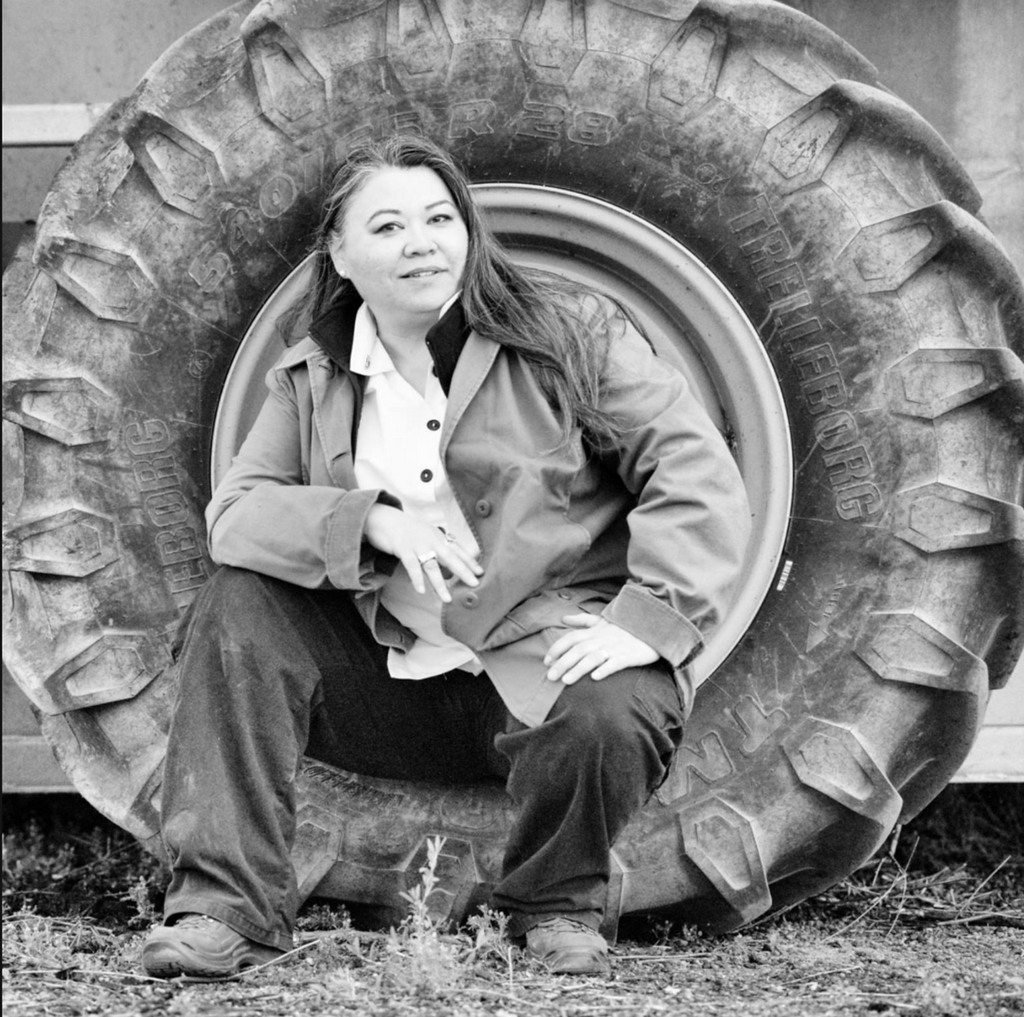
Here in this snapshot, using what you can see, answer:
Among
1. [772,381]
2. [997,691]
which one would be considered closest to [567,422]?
[772,381]

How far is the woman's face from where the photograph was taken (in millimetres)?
2205

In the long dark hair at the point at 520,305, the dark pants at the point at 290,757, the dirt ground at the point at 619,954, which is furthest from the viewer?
the long dark hair at the point at 520,305

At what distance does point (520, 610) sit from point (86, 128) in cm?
130

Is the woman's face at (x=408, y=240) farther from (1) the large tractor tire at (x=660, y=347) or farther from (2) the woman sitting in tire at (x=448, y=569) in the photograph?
(1) the large tractor tire at (x=660, y=347)

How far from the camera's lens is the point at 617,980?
2092 mm

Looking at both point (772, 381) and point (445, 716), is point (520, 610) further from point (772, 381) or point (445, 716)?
point (772, 381)

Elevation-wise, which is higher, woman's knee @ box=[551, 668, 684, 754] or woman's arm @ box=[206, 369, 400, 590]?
woman's arm @ box=[206, 369, 400, 590]

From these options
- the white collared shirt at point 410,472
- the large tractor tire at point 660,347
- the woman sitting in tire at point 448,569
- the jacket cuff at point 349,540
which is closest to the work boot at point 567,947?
the woman sitting in tire at point 448,569

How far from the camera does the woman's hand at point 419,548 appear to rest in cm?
208

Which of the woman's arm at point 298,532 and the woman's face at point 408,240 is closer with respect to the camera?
the woman's arm at point 298,532

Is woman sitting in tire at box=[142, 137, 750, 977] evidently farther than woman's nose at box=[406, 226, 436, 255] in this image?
No

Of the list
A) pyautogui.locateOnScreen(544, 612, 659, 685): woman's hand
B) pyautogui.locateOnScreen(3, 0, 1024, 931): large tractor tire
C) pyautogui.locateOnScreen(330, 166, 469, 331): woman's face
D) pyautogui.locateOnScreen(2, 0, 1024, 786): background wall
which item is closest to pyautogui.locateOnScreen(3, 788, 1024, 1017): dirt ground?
pyautogui.locateOnScreen(3, 0, 1024, 931): large tractor tire

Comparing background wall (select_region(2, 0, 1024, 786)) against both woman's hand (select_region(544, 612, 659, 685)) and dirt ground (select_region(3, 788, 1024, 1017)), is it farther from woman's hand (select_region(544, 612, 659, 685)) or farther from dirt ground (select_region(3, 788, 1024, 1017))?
woman's hand (select_region(544, 612, 659, 685))

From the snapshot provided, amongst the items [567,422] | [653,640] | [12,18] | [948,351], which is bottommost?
[653,640]
